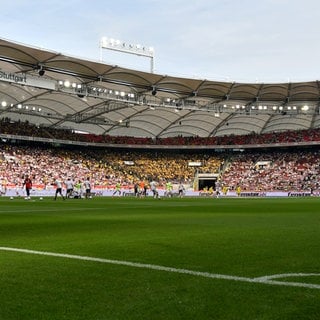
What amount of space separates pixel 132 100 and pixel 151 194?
41.5 ft

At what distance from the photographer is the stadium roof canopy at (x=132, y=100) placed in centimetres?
5525

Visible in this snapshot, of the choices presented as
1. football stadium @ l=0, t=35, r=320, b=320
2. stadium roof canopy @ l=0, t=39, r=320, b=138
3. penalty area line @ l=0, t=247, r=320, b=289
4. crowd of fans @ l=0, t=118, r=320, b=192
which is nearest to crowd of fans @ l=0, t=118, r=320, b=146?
crowd of fans @ l=0, t=118, r=320, b=192

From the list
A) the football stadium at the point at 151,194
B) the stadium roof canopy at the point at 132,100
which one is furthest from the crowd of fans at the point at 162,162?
the stadium roof canopy at the point at 132,100

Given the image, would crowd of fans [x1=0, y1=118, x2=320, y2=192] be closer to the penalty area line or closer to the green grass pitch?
the green grass pitch

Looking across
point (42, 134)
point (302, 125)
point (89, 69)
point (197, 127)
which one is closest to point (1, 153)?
point (42, 134)

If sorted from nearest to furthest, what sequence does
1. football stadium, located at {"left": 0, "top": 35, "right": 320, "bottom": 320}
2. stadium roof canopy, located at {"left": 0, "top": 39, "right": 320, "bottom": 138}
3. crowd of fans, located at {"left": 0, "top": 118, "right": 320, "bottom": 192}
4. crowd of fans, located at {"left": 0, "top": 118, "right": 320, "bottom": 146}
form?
1. football stadium, located at {"left": 0, "top": 35, "right": 320, "bottom": 320}
2. stadium roof canopy, located at {"left": 0, "top": 39, "right": 320, "bottom": 138}
3. crowd of fans, located at {"left": 0, "top": 118, "right": 320, "bottom": 192}
4. crowd of fans, located at {"left": 0, "top": 118, "right": 320, "bottom": 146}

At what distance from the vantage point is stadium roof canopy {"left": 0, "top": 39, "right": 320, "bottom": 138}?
55.2 meters

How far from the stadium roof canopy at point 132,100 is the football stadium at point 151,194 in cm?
24

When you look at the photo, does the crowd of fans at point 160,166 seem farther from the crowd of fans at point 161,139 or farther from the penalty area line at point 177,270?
the penalty area line at point 177,270

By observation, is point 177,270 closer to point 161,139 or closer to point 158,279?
point 158,279

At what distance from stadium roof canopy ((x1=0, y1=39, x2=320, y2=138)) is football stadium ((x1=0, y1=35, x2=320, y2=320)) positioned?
9.6 inches

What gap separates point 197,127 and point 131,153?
1290 cm

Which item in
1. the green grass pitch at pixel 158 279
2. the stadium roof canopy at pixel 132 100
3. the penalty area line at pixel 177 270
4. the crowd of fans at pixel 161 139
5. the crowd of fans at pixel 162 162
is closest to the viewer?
the green grass pitch at pixel 158 279

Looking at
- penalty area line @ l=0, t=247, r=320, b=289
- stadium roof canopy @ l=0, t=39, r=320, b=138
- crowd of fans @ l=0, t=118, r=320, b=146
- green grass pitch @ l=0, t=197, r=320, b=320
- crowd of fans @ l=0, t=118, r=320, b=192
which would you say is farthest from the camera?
crowd of fans @ l=0, t=118, r=320, b=146
